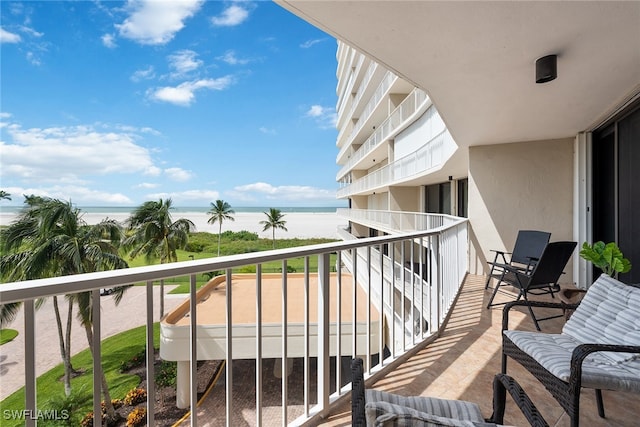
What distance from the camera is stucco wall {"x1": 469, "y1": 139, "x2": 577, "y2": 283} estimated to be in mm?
5520

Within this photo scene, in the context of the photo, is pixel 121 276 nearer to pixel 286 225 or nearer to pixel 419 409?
pixel 419 409

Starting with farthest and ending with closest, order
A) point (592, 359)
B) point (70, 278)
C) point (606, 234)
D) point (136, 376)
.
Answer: point (136, 376)
point (606, 234)
point (592, 359)
point (70, 278)

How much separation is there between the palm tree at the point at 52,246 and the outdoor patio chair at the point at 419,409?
35.9 feet

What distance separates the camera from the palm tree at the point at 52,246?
9.21 meters

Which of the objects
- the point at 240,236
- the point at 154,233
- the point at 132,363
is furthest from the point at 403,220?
the point at 240,236

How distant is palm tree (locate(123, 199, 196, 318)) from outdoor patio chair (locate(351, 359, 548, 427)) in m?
17.5

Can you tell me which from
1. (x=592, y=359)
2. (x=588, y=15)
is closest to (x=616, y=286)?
(x=592, y=359)

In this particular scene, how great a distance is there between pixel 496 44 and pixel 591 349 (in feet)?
6.54

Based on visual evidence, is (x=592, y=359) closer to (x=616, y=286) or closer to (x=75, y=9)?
(x=616, y=286)

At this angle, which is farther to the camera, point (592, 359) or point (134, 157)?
point (134, 157)

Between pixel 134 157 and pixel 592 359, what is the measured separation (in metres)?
63.0

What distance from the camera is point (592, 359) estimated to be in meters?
1.72

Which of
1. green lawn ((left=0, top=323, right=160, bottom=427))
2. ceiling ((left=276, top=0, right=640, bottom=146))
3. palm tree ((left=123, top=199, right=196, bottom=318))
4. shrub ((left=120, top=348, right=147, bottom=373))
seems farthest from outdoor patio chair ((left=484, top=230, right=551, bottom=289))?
palm tree ((left=123, top=199, right=196, bottom=318))

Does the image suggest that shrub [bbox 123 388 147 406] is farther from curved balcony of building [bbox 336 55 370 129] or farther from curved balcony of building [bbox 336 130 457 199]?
curved balcony of building [bbox 336 55 370 129]
